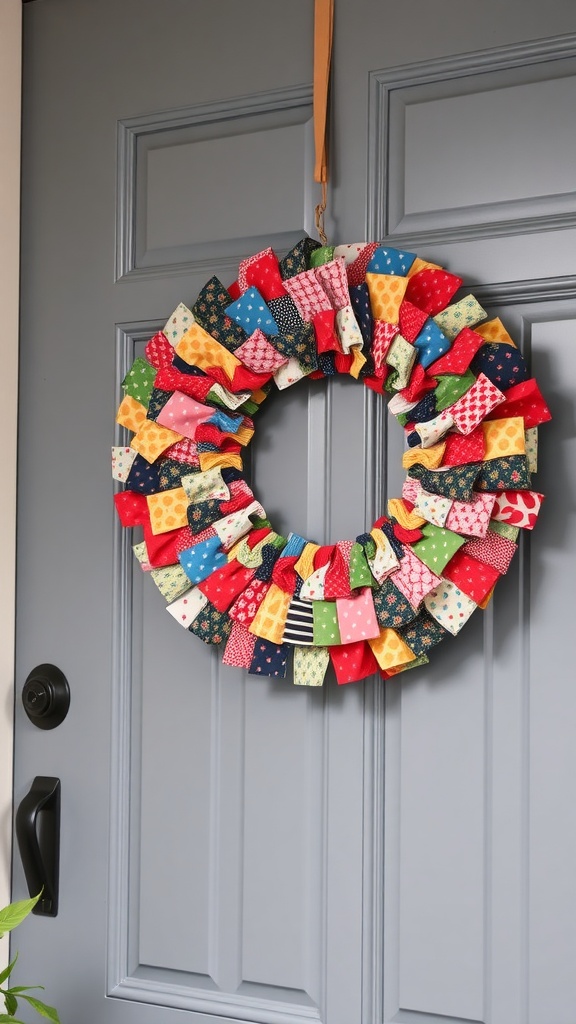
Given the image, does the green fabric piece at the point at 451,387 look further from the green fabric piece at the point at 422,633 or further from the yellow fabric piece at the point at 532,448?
the green fabric piece at the point at 422,633

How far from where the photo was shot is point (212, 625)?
1.07 meters

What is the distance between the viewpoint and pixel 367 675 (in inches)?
39.9

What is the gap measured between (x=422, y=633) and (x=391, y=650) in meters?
0.04

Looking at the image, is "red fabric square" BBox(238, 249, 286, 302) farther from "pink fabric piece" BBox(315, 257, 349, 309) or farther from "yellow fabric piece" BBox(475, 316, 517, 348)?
"yellow fabric piece" BBox(475, 316, 517, 348)

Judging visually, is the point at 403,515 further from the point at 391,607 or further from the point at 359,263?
the point at 359,263

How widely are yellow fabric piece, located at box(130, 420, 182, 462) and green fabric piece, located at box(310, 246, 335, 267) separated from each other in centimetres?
25

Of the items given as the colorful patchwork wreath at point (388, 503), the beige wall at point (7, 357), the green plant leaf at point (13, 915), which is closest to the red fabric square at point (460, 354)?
the colorful patchwork wreath at point (388, 503)

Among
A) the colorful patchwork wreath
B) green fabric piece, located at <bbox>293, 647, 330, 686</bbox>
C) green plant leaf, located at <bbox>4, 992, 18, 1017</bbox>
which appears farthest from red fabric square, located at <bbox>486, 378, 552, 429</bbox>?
green plant leaf, located at <bbox>4, 992, 18, 1017</bbox>

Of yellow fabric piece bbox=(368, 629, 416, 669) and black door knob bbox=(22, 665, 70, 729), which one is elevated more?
yellow fabric piece bbox=(368, 629, 416, 669)

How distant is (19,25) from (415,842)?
116cm

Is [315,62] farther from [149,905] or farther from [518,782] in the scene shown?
[149,905]

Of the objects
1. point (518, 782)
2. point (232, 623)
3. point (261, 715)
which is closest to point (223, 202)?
point (232, 623)

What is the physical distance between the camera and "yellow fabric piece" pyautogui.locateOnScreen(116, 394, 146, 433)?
1.11 meters

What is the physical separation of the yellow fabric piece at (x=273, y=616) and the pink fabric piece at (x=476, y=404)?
0.88 feet
